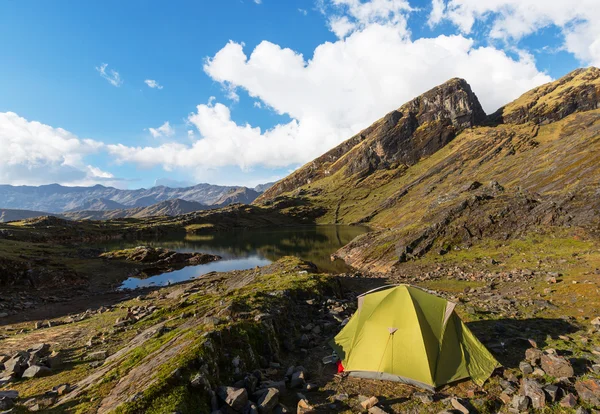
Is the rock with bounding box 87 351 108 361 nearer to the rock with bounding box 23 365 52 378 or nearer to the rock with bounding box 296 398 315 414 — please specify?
the rock with bounding box 23 365 52 378

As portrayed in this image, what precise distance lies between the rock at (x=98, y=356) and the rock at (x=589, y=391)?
19.7m

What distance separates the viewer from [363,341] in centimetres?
1380

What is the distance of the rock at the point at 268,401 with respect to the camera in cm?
980

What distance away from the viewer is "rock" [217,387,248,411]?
969cm

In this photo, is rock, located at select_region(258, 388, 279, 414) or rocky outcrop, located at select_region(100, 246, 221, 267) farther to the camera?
rocky outcrop, located at select_region(100, 246, 221, 267)

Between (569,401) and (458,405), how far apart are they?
3.60m

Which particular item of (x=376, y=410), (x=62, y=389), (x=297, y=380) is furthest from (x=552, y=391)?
(x=62, y=389)

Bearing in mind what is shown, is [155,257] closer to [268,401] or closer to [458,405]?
[268,401]

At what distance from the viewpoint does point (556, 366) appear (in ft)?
38.4

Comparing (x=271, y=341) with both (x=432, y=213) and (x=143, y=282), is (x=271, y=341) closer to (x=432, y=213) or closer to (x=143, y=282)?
(x=432, y=213)

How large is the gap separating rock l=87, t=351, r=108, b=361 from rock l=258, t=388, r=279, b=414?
9333 millimetres

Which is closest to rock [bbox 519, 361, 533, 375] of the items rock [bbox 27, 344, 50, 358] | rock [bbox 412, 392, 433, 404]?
rock [bbox 412, 392, 433, 404]

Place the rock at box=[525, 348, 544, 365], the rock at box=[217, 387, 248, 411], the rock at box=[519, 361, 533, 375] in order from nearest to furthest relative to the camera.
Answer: the rock at box=[217, 387, 248, 411] < the rock at box=[519, 361, 533, 375] < the rock at box=[525, 348, 544, 365]

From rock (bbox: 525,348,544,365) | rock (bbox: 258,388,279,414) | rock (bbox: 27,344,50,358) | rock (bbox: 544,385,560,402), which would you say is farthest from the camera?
rock (bbox: 27,344,50,358)
